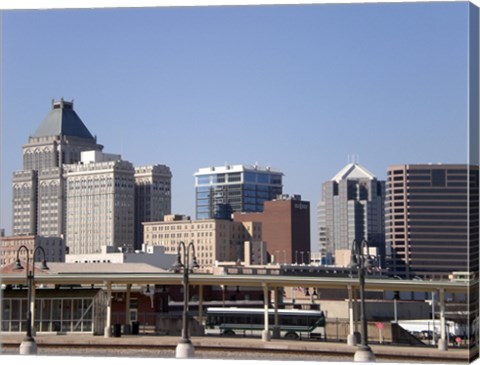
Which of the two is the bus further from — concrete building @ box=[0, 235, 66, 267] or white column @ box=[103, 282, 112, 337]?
concrete building @ box=[0, 235, 66, 267]

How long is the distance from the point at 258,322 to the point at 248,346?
54.7ft

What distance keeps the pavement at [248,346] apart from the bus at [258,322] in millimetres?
8950

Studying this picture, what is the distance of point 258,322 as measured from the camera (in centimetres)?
6025

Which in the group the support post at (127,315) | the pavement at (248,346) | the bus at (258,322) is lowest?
the bus at (258,322)

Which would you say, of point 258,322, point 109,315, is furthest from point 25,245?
point 109,315

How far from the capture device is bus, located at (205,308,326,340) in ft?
185

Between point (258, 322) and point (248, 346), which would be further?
point (258, 322)

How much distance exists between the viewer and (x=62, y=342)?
149 ft

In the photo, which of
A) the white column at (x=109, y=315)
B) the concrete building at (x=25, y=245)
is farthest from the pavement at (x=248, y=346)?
the concrete building at (x=25, y=245)

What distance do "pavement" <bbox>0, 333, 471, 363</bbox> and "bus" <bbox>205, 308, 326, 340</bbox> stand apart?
8950 millimetres

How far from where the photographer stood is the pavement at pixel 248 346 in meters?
40.2

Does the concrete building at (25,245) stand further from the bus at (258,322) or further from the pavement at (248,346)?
the pavement at (248,346)

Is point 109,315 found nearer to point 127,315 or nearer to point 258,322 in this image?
point 127,315

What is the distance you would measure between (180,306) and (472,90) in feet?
121
